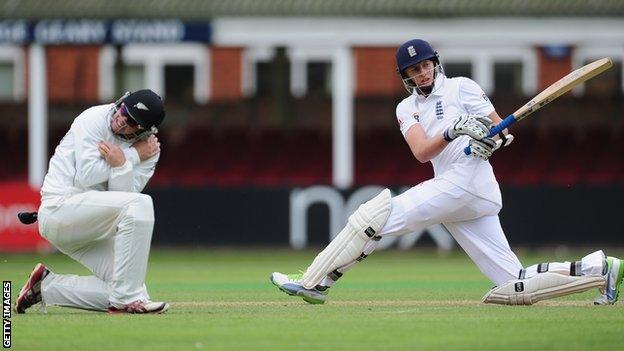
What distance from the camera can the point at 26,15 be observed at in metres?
21.8

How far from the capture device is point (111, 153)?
362 inches

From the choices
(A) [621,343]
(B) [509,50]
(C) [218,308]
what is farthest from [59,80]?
(A) [621,343]

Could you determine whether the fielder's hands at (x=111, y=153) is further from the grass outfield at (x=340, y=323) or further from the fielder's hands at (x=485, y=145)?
the fielder's hands at (x=485, y=145)

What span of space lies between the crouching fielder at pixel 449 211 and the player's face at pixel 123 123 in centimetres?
153

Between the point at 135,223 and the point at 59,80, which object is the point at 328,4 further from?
the point at 135,223

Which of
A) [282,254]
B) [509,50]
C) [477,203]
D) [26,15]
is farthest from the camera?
[509,50]

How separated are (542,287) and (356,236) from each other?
1302mm

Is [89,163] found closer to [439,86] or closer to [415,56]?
[415,56]

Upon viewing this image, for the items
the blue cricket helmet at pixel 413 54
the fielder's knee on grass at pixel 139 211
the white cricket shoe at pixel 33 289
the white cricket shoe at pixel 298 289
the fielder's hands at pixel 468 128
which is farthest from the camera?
the white cricket shoe at pixel 298 289

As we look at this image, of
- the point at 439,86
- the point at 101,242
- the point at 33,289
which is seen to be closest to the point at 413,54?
the point at 439,86

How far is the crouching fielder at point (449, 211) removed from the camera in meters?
9.69

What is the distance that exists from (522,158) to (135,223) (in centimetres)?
1606

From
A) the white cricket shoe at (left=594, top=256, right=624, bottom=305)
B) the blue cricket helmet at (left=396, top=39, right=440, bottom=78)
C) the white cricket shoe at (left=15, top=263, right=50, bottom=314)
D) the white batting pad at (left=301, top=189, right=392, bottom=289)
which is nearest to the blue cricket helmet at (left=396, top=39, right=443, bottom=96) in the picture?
the blue cricket helmet at (left=396, top=39, right=440, bottom=78)

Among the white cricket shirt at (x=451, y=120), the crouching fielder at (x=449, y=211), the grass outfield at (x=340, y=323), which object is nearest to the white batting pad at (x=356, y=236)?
the crouching fielder at (x=449, y=211)
